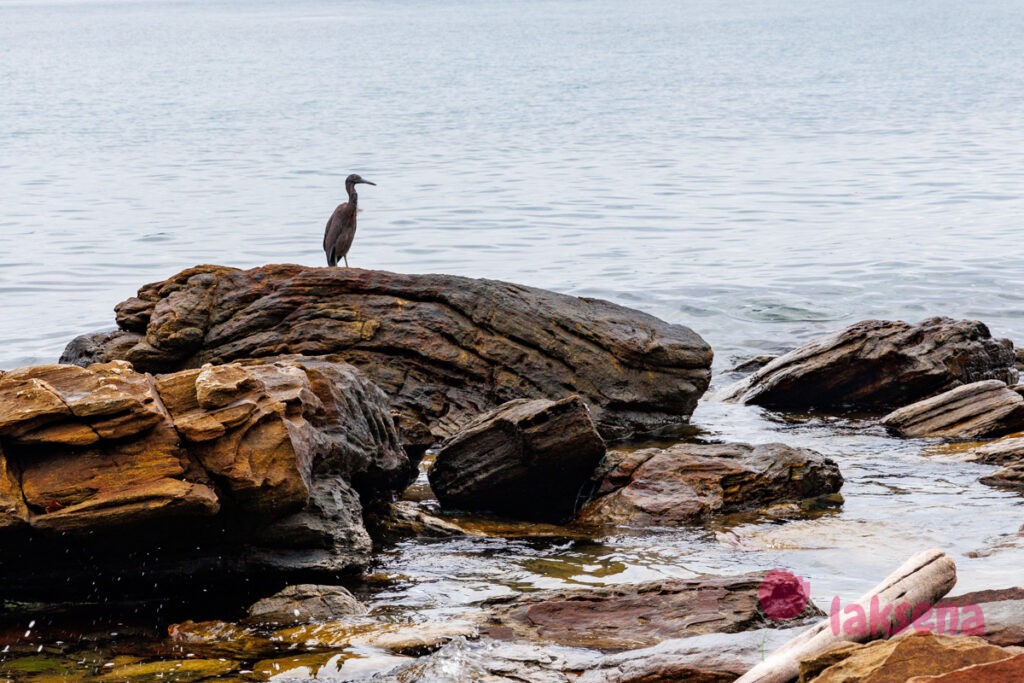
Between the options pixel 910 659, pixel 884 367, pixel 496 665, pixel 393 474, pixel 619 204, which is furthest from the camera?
pixel 619 204

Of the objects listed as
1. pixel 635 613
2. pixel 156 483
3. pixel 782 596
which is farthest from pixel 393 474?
pixel 782 596

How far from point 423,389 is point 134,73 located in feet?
306

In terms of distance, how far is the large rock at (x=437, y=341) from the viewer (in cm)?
1430

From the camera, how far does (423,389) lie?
14281mm

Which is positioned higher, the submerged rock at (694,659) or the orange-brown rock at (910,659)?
the orange-brown rock at (910,659)

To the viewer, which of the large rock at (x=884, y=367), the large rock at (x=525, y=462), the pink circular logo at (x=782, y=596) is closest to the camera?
the pink circular logo at (x=782, y=596)

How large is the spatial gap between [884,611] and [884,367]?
9.88 m

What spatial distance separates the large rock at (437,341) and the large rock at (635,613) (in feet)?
19.6

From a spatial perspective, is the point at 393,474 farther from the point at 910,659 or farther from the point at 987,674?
the point at 987,674

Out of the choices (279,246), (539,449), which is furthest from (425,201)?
(539,449)

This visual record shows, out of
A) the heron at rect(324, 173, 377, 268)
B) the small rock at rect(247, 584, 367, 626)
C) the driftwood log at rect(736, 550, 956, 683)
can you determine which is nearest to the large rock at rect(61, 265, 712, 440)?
the heron at rect(324, 173, 377, 268)

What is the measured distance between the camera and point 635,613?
7.85 metres

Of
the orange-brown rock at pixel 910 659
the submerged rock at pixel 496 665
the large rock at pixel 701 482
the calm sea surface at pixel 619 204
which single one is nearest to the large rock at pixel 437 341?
the calm sea surface at pixel 619 204

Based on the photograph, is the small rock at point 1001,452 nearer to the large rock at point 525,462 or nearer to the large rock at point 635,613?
the large rock at point 525,462
